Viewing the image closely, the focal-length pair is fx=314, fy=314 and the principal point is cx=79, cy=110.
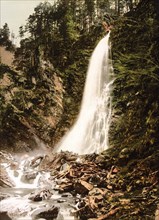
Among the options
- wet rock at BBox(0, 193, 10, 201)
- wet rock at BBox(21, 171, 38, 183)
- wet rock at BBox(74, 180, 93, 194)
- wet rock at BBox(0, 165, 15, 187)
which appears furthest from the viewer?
wet rock at BBox(21, 171, 38, 183)

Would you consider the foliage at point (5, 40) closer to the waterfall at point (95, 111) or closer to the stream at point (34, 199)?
the waterfall at point (95, 111)

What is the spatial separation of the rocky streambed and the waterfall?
4.49 m

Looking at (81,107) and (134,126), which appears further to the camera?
(81,107)

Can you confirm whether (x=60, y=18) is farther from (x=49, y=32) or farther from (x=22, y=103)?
(x=22, y=103)

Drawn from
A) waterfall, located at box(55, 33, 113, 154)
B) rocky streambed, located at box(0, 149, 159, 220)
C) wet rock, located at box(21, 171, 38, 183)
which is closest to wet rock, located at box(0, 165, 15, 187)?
rocky streambed, located at box(0, 149, 159, 220)

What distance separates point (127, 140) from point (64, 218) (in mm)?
2206

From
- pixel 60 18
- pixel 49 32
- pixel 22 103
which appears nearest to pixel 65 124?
pixel 22 103

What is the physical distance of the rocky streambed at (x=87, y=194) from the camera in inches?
232

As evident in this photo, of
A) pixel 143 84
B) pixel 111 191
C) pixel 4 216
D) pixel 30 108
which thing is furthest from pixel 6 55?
pixel 143 84

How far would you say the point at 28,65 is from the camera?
848 inches

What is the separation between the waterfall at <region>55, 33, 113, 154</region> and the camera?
15109 mm

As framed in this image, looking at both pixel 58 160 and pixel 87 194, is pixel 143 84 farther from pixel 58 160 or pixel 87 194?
pixel 58 160

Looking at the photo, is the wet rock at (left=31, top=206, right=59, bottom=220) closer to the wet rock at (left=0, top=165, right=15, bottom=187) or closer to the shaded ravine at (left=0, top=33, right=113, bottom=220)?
the shaded ravine at (left=0, top=33, right=113, bottom=220)

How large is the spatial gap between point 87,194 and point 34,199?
1450 mm
